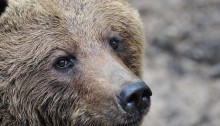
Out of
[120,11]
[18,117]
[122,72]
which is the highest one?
[120,11]

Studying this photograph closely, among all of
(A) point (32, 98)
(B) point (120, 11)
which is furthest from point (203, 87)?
(A) point (32, 98)

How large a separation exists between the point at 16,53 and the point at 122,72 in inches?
46.1

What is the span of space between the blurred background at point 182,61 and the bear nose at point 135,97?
4.82m

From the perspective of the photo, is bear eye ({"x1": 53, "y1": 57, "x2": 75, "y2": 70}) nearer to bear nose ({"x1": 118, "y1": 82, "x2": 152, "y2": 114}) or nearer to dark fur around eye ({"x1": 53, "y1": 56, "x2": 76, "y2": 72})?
dark fur around eye ({"x1": 53, "y1": 56, "x2": 76, "y2": 72})

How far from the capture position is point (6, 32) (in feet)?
24.7

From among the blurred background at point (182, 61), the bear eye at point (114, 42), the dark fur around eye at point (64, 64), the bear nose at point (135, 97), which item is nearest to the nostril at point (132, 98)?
the bear nose at point (135, 97)

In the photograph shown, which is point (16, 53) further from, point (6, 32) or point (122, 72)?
point (122, 72)

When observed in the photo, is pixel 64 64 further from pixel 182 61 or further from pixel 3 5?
pixel 182 61

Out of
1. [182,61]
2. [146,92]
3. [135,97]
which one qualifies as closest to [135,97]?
[135,97]

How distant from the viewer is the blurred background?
12.0 meters

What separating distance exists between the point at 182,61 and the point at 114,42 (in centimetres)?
517

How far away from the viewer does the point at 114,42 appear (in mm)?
7848

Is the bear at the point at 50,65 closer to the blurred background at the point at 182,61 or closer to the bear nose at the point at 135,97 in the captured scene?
the bear nose at the point at 135,97

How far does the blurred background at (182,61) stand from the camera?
12016 millimetres
